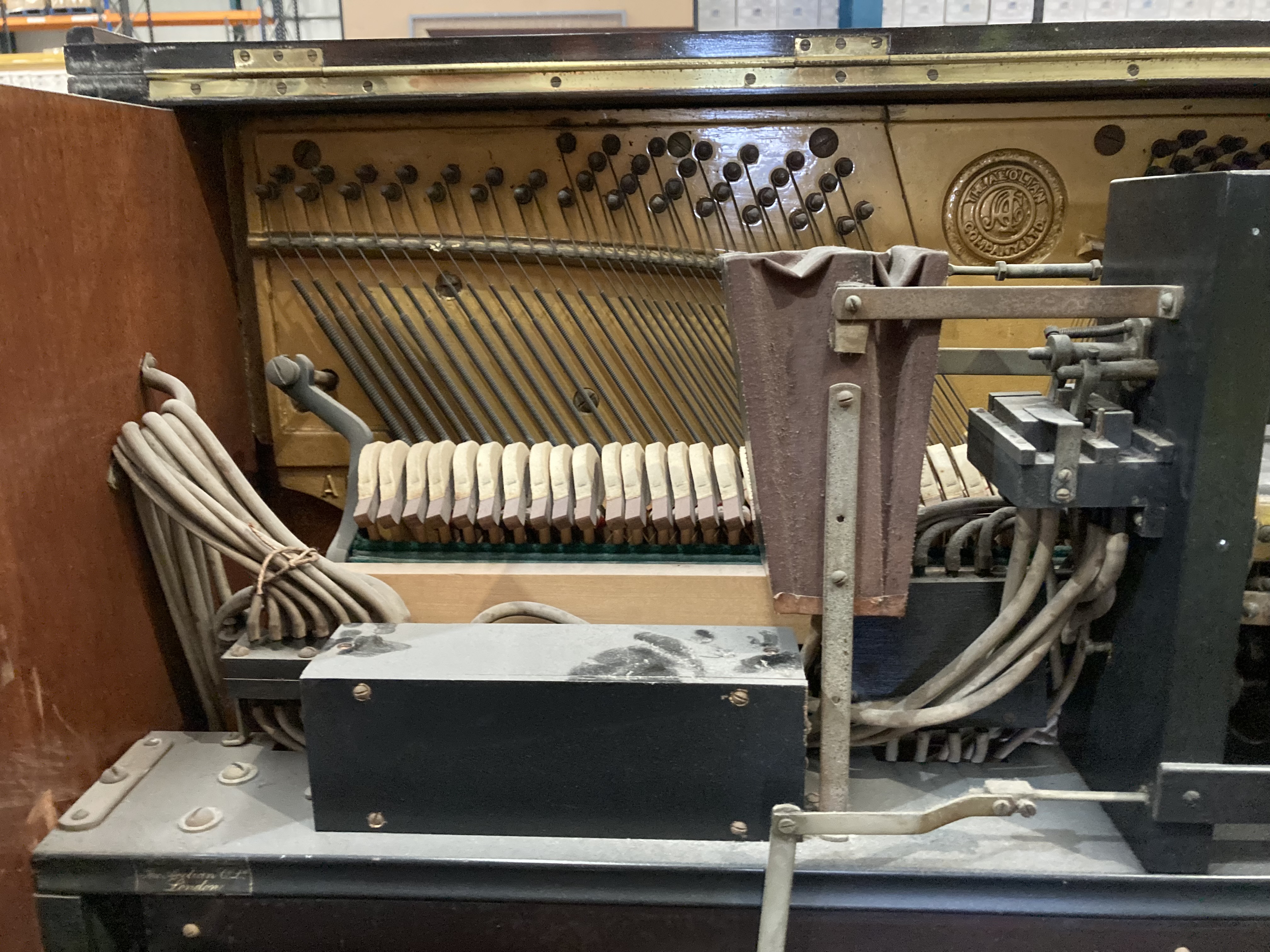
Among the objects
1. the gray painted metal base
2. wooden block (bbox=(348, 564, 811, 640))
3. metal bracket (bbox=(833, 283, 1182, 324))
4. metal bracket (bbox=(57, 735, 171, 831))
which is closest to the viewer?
metal bracket (bbox=(833, 283, 1182, 324))

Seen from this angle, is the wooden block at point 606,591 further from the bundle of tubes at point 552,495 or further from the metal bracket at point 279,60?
the metal bracket at point 279,60

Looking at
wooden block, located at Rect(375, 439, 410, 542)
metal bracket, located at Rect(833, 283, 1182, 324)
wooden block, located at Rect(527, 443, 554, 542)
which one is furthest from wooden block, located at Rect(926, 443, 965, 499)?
wooden block, located at Rect(375, 439, 410, 542)

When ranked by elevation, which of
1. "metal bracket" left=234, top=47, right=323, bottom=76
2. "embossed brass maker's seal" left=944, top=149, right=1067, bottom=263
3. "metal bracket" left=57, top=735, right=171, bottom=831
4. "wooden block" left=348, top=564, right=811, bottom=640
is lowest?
"metal bracket" left=57, top=735, right=171, bottom=831

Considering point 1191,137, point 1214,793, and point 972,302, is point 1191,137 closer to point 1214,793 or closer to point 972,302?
point 972,302

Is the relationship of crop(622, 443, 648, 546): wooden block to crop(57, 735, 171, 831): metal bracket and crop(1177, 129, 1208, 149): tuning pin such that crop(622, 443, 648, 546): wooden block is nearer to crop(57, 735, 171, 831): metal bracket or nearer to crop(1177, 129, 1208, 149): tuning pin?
crop(57, 735, 171, 831): metal bracket

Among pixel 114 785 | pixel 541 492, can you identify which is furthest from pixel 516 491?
pixel 114 785

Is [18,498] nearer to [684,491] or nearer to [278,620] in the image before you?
[278,620]

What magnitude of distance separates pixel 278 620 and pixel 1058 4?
2.02 m

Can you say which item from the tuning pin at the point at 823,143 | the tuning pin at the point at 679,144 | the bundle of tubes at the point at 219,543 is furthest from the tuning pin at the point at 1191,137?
the bundle of tubes at the point at 219,543

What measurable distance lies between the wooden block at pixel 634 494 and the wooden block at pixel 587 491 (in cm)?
5

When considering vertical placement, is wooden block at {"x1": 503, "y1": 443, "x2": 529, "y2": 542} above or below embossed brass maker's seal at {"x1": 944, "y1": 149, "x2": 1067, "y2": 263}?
below

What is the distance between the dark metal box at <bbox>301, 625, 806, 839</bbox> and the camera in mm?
1225

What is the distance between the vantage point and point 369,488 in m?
1.61

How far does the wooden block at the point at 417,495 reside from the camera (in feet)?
5.19
